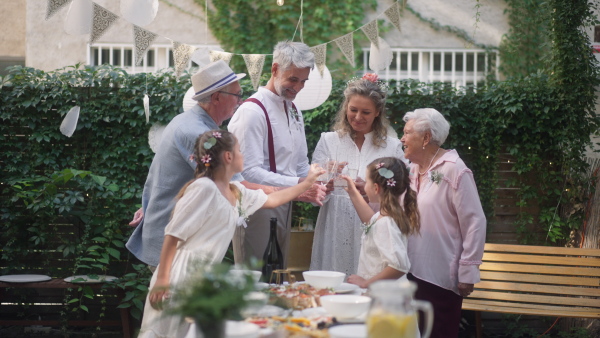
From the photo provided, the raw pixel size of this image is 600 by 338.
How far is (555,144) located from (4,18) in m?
7.90

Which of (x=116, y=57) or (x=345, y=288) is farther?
(x=116, y=57)

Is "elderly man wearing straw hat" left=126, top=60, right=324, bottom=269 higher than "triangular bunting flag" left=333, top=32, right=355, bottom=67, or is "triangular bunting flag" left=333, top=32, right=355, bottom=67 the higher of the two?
"triangular bunting flag" left=333, top=32, right=355, bottom=67

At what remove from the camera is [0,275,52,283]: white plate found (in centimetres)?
514

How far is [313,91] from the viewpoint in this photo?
487cm

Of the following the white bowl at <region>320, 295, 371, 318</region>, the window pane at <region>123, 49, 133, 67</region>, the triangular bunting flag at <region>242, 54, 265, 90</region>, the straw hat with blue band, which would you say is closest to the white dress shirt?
the straw hat with blue band

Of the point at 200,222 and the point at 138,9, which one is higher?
the point at 138,9

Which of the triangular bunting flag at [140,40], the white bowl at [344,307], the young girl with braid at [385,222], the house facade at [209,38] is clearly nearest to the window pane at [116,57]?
the house facade at [209,38]

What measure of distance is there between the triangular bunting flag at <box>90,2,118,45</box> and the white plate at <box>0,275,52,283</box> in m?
2.00

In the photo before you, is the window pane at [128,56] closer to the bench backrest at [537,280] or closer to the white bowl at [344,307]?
the bench backrest at [537,280]

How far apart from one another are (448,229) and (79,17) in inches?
103

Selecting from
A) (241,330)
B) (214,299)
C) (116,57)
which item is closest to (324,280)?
(241,330)

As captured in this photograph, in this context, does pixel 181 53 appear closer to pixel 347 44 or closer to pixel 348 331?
pixel 347 44

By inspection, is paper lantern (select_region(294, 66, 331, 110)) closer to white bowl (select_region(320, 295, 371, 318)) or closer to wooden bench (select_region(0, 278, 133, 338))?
wooden bench (select_region(0, 278, 133, 338))

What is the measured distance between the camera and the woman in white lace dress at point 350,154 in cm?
361
